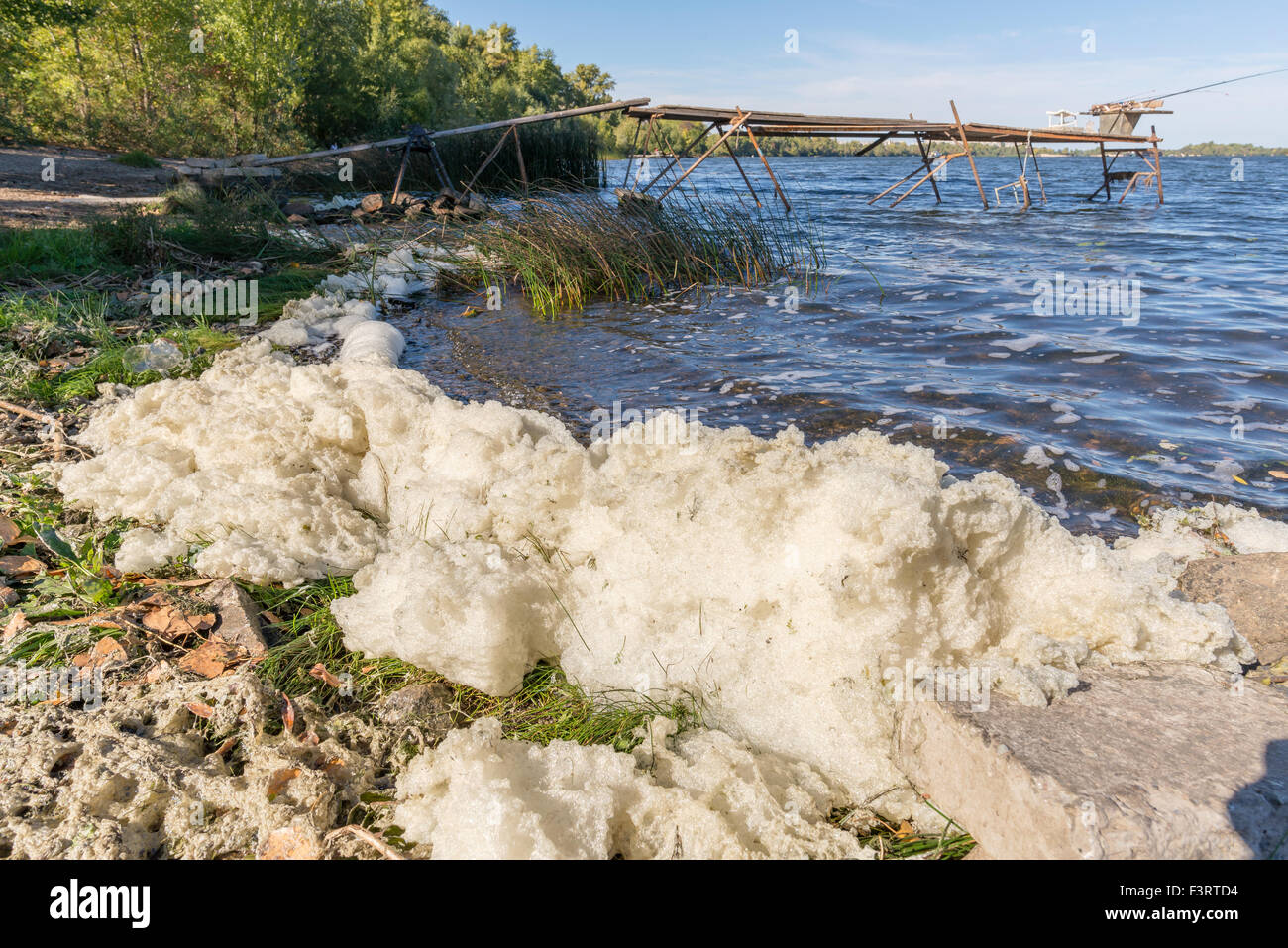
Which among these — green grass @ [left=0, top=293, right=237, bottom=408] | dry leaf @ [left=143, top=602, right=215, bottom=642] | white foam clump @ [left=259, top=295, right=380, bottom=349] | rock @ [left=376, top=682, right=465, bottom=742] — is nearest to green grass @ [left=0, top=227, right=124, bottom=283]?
green grass @ [left=0, top=293, right=237, bottom=408]

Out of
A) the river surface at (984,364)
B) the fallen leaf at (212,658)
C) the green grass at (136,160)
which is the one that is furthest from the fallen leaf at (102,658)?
the green grass at (136,160)

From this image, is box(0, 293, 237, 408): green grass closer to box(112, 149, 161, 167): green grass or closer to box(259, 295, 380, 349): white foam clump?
box(259, 295, 380, 349): white foam clump

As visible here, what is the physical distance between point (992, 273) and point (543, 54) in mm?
69471

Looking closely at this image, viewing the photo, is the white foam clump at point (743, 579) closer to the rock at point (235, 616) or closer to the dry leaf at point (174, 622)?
the rock at point (235, 616)

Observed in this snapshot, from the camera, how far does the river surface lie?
408cm

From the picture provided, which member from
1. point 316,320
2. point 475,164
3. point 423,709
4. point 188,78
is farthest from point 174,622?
point 188,78

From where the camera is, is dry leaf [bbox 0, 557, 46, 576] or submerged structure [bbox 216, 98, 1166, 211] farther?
submerged structure [bbox 216, 98, 1166, 211]

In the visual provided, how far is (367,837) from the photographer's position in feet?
5.20

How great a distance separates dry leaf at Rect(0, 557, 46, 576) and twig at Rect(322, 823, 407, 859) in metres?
1.78

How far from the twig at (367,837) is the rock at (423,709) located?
0.36 meters

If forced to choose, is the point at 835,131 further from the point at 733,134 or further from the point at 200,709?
the point at 200,709

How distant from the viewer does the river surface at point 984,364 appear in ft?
13.4

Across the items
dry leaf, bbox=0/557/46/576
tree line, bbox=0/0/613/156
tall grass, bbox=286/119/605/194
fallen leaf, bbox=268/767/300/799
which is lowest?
fallen leaf, bbox=268/767/300/799
